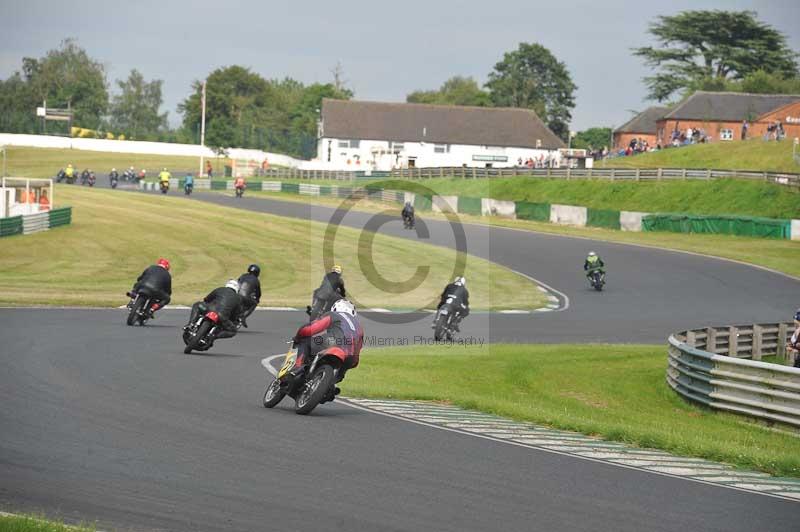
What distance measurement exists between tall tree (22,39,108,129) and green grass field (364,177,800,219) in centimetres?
9489

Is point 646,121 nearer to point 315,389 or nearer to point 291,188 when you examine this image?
point 291,188

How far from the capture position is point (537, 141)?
11544 cm

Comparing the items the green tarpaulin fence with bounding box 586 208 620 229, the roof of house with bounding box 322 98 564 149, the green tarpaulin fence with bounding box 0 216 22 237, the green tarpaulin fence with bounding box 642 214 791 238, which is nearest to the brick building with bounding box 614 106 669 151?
the roof of house with bounding box 322 98 564 149

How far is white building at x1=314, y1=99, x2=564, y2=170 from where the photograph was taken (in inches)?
4550

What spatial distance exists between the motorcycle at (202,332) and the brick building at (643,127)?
4107 inches

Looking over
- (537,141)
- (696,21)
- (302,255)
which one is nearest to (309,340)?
(302,255)

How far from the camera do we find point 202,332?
18.1 meters

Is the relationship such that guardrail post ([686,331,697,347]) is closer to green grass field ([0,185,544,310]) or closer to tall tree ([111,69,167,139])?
green grass field ([0,185,544,310])

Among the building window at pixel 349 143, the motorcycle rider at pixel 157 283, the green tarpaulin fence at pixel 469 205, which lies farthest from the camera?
the building window at pixel 349 143

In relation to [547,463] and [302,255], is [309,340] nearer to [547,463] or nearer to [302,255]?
[547,463]

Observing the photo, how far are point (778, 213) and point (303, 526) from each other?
185ft

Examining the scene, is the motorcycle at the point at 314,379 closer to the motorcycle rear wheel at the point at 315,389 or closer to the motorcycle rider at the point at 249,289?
the motorcycle rear wheel at the point at 315,389

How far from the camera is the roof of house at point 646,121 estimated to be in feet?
392

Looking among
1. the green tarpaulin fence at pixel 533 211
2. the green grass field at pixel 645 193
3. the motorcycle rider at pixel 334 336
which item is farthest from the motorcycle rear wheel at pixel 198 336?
the green tarpaulin fence at pixel 533 211
